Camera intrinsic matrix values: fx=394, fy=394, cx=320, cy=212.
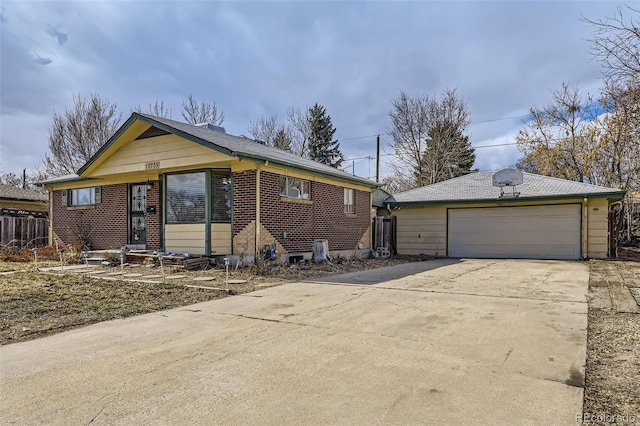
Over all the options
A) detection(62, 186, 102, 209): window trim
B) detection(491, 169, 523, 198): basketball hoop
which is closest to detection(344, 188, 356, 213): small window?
detection(491, 169, 523, 198): basketball hoop

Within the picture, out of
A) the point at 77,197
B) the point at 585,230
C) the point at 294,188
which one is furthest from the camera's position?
the point at 77,197

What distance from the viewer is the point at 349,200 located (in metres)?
14.8

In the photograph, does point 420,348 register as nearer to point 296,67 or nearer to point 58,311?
point 58,311

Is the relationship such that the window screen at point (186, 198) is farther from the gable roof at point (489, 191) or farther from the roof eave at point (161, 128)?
the gable roof at point (489, 191)

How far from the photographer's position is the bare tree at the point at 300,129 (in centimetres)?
3419

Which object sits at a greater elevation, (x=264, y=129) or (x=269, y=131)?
(x=264, y=129)

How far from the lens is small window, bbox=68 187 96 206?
14.6 meters

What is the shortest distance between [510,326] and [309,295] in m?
3.28

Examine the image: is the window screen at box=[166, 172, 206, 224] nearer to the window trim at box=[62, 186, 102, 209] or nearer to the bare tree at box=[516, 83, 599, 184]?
the window trim at box=[62, 186, 102, 209]

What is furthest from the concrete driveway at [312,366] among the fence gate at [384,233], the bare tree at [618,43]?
the fence gate at [384,233]

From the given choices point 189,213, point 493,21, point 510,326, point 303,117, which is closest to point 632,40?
point 493,21

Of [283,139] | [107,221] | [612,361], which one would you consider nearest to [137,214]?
[107,221]

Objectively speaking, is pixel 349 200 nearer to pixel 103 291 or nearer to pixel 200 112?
pixel 103 291

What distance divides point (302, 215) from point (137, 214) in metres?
5.85
